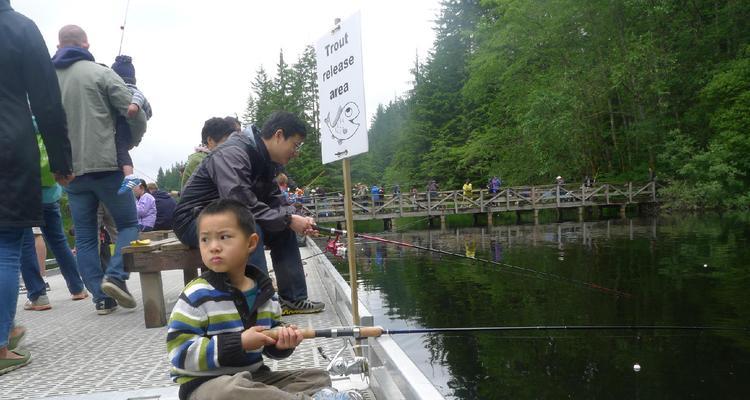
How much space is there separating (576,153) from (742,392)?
26.3 metres

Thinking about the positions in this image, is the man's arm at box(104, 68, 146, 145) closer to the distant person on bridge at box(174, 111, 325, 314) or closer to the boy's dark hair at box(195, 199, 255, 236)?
the distant person on bridge at box(174, 111, 325, 314)

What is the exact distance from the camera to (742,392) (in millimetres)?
3320

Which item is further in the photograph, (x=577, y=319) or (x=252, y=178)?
(x=577, y=319)

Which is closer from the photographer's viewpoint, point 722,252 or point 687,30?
point 722,252

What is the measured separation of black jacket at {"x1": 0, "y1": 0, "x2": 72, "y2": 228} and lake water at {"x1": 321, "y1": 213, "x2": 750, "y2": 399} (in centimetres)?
255

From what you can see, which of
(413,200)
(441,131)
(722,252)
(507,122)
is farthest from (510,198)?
(722,252)

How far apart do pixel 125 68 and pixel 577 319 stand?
4.24 m

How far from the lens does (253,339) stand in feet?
5.65

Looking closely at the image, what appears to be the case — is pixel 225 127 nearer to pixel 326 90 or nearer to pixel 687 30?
pixel 326 90

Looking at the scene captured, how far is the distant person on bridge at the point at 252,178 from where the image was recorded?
3.11 meters

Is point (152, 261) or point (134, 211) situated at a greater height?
point (134, 211)

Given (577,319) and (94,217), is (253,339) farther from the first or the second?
(577,319)

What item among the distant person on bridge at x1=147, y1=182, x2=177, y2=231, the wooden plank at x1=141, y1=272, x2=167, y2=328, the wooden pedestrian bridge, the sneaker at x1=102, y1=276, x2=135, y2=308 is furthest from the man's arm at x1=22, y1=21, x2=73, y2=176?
the wooden pedestrian bridge

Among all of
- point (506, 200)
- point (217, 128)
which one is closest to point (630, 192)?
point (506, 200)
